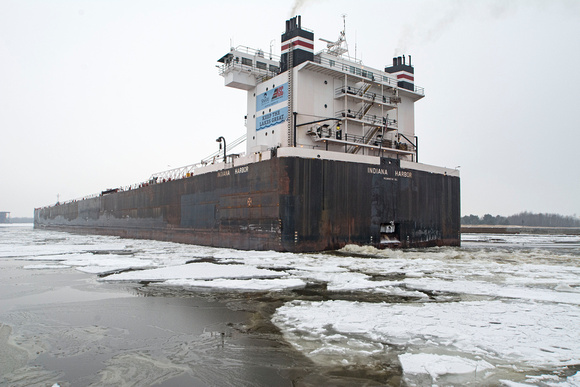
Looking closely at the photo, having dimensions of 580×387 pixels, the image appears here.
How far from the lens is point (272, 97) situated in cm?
1925

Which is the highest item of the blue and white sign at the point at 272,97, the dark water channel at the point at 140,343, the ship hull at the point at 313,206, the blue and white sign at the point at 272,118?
the blue and white sign at the point at 272,97

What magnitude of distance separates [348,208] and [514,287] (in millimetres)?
8961

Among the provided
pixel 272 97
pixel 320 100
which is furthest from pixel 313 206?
pixel 272 97

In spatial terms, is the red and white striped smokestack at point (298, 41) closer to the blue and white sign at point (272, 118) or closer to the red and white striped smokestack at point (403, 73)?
the blue and white sign at point (272, 118)

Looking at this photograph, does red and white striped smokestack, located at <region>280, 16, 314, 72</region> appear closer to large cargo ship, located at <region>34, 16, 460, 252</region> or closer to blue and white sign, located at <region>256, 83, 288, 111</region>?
large cargo ship, located at <region>34, 16, 460, 252</region>

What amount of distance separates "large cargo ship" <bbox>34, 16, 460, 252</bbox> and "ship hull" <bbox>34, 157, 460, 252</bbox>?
4 centimetres

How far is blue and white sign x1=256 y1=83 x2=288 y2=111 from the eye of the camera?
18438 millimetres

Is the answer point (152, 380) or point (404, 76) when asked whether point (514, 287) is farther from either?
point (404, 76)

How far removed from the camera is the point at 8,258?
1456cm

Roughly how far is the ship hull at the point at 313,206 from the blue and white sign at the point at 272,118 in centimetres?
287

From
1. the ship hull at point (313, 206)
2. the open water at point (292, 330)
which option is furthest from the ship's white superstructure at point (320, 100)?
the open water at point (292, 330)

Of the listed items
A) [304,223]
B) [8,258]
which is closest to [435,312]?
[304,223]

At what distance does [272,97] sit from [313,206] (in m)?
6.60

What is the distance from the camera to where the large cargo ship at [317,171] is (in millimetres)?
15445
